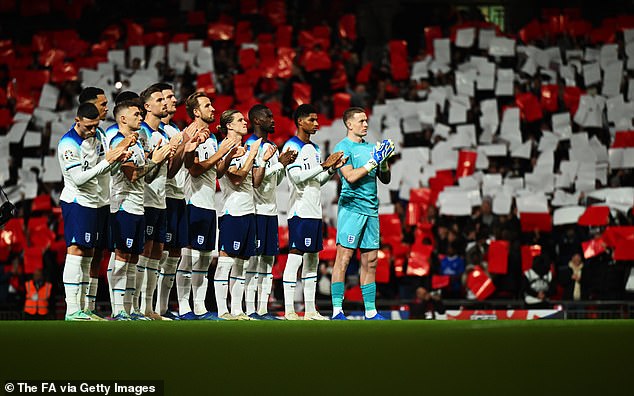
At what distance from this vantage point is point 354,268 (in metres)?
16.8

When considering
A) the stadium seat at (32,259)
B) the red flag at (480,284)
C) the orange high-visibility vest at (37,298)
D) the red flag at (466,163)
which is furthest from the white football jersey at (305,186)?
the red flag at (466,163)

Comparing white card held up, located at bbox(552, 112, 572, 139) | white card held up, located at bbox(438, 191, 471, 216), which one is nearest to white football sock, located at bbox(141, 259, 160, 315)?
white card held up, located at bbox(438, 191, 471, 216)

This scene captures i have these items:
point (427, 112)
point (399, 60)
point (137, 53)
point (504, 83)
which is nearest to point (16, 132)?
point (137, 53)

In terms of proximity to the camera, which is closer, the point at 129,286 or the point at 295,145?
the point at 129,286

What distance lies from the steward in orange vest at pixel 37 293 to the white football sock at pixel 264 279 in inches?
221

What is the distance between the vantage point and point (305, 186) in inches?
445

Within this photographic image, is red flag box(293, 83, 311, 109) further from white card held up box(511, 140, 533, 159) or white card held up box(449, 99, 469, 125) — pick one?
white card held up box(511, 140, 533, 159)

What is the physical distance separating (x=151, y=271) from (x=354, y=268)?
673 cm

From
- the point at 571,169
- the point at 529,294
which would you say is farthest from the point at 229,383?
the point at 571,169

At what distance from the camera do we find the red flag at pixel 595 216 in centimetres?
1728

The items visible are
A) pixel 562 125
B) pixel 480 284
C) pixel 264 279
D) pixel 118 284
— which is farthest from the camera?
pixel 562 125

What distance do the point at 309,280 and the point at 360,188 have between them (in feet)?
3.56

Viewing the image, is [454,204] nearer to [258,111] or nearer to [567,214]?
[567,214]

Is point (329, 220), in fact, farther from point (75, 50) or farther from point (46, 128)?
point (75, 50)
